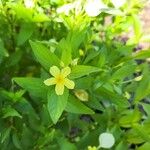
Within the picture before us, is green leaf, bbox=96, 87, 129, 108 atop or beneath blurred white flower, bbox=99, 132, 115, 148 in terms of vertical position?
atop

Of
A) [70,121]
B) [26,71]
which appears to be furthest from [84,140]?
[26,71]

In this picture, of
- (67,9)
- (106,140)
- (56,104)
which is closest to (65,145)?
(106,140)

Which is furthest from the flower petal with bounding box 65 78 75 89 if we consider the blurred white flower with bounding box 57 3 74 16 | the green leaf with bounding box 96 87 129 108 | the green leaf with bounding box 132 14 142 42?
the green leaf with bounding box 132 14 142 42

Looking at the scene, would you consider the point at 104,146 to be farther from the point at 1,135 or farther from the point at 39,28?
the point at 39,28

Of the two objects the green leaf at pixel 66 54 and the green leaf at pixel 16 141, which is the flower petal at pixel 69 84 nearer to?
the green leaf at pixel 66 54

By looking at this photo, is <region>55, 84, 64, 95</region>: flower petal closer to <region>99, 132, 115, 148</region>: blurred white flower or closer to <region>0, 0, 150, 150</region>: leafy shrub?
<region>0, 0, 150, 150</region>: leafy shrub
